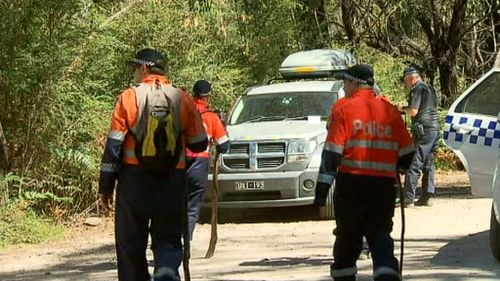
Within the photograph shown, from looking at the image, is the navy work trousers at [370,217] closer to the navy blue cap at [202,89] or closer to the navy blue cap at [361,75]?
the navy blue cap at [361,75]

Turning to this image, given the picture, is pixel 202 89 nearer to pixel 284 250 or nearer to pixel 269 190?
pixel 284 250

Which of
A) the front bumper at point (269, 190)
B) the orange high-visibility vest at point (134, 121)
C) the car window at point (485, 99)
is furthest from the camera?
the front bumper at point (269, 190)

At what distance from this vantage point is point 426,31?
2361 centimetres

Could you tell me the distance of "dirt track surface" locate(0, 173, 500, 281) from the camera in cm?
934

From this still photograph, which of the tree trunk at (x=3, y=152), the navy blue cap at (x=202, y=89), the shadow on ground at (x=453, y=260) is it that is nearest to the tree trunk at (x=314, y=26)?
the tree trunk at (x=3, y=152)

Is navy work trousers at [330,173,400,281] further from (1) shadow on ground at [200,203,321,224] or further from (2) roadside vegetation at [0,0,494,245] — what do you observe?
(1) shadow on ground at [200,203,321,224]

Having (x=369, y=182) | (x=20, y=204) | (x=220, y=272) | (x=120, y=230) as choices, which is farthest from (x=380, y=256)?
(x=20, y=204)

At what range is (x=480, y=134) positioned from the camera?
10047mm

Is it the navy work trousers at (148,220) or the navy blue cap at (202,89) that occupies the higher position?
the navy blue cap at (202,89)

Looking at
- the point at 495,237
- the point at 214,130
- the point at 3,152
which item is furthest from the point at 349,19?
the point at 495,237

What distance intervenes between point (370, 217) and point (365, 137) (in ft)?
1.83

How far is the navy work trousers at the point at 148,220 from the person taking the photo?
6957mm

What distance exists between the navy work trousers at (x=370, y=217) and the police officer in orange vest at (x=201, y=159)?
2.26 meters

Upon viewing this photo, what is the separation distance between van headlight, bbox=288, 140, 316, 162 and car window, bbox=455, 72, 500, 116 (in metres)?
3.33
